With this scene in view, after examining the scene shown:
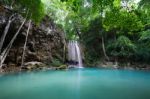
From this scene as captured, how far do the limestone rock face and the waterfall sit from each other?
1.31 metres

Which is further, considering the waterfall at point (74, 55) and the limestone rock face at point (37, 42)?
the waterfall at point (74, 55)

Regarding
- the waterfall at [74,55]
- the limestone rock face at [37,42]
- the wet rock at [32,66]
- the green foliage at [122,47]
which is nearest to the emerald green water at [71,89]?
the wet rock at [32,66]

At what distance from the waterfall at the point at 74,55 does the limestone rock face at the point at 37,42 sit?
4.29ft

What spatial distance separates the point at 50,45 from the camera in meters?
20.6

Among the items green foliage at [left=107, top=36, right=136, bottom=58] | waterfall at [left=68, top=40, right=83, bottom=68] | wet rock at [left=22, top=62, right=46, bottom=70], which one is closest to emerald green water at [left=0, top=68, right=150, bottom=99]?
wet rock at [left=22, top=62, right=46, bottom=70]

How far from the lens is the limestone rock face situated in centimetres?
1615

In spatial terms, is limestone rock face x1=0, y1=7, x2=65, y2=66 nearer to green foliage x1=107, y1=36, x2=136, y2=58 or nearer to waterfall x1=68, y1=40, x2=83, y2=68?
waterfall x1=68, y1=40, x2=83, y2=68

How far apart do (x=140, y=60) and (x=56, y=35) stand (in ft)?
29.8

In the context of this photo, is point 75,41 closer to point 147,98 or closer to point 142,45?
point 142,45

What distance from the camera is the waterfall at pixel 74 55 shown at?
22375mm

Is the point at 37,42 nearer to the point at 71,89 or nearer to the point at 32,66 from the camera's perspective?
the point at 32,66

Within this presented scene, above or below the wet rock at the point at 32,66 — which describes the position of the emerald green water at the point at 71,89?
below

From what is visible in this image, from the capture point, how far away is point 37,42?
1914cm

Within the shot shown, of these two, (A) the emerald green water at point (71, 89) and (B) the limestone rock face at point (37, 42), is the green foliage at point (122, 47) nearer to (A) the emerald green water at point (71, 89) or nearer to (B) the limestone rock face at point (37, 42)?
(B) the limestone rock face at point (37, 42)
